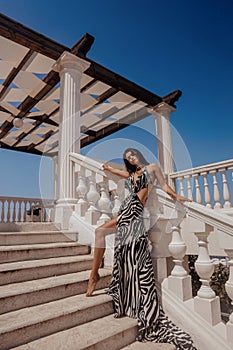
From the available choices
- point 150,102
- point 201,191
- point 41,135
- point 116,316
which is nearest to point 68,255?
point 116,316

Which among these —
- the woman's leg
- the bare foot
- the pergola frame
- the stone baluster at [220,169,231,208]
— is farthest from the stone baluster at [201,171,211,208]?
the bare foot

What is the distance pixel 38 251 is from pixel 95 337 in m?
1.03

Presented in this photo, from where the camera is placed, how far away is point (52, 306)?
1.61m

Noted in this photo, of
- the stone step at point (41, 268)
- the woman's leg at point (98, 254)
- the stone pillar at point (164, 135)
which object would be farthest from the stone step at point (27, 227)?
the stone pillar at point (164, 135)

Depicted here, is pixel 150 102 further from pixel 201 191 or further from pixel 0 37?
pixel 0 37

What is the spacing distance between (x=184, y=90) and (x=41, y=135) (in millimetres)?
4615

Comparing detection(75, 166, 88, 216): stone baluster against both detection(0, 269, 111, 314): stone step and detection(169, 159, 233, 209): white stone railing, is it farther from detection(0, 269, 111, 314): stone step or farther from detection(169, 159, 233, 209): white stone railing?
detection(169, 159, 233, 209): white stone railing

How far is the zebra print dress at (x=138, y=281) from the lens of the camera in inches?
61.0

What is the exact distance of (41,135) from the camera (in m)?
7.51

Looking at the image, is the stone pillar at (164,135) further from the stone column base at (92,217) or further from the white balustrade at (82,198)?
the stone column base at (92,217)

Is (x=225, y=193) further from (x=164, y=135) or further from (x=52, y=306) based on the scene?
(x=52, y=306)

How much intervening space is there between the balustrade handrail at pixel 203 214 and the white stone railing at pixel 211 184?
2517 mm

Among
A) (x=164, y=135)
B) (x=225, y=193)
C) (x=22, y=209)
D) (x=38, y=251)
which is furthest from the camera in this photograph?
(x=22, y=209)

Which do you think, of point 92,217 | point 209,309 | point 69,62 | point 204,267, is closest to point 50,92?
point 69,62
